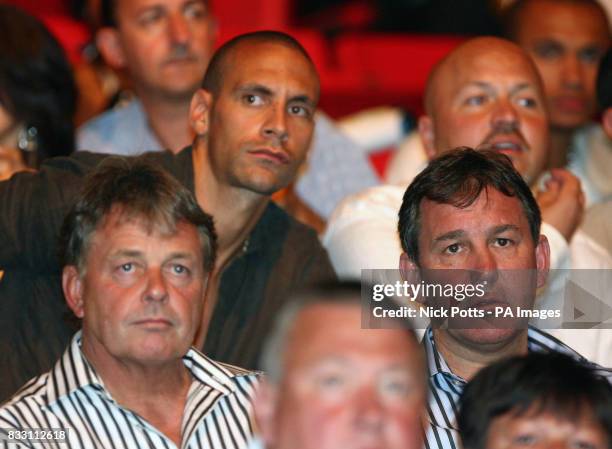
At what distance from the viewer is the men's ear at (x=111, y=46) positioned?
4230 millimetres

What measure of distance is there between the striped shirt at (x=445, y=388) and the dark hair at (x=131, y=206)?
439 millimetres

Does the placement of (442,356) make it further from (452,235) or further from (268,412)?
(268,412)

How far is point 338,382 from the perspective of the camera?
78.5 inches

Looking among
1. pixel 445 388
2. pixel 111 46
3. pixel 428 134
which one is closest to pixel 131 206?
pixel 445 388

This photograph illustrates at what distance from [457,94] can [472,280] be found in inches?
37.9

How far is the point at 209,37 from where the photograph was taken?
408 centimetres

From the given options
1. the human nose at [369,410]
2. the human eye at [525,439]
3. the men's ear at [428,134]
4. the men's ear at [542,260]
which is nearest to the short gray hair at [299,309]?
the human nose at [369,410]

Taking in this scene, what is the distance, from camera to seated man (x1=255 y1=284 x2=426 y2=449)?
1.96 m

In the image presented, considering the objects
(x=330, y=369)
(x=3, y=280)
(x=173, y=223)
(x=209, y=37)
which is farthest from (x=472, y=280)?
(x=209, y=37)

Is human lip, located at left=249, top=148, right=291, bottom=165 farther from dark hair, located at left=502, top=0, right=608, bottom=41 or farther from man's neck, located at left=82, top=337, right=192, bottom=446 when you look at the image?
dark hair, located at left=502, top=0, right=608, bottom=41

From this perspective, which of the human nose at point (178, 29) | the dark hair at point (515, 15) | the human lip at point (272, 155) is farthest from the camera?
the dark hair at point (515, 15)

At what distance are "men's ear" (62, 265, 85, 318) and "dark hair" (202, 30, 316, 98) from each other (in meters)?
0.74

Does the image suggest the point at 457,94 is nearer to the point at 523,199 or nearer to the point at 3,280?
the point at 523,199

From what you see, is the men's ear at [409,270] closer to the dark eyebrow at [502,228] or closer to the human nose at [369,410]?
the dark eyebrow at [502,228]
